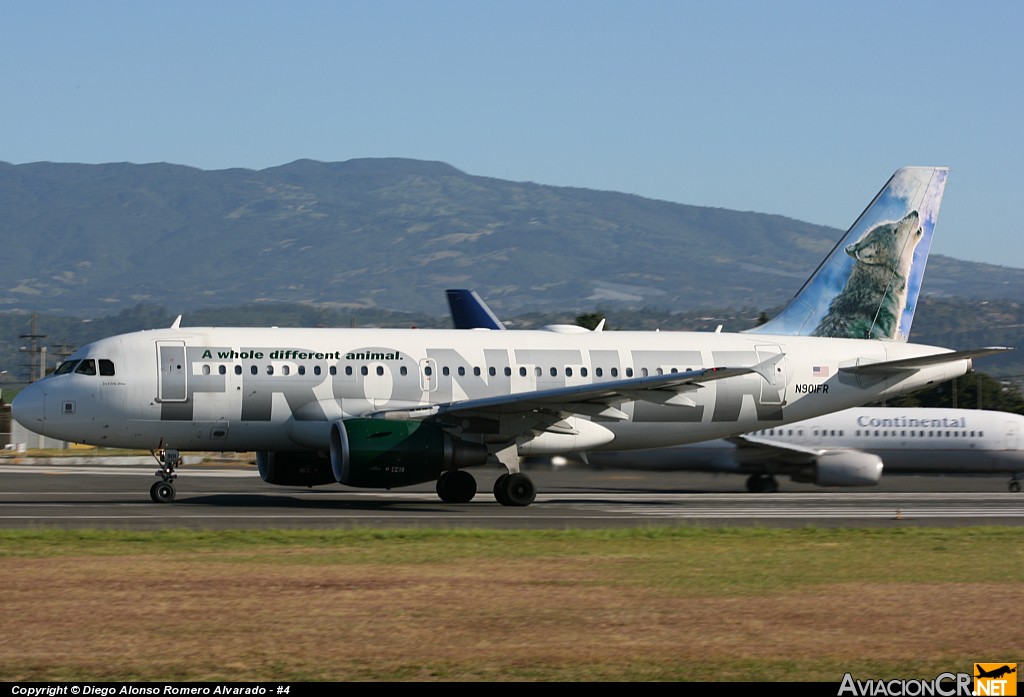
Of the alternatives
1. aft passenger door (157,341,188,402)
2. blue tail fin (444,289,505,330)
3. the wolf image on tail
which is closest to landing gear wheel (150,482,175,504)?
aft passenger door (157,341,188,402)

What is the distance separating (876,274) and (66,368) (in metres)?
20.6

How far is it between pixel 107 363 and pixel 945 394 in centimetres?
7239

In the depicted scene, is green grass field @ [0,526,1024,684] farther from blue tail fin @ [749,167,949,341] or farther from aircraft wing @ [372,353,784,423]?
blue tail fin @ [749,167,949,341]

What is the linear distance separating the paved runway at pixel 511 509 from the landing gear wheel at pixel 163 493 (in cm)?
26

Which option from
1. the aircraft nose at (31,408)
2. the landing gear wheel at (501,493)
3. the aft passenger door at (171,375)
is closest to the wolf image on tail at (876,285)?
the landing gear wheel at (501,493)

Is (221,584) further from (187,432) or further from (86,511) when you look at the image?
(187,432)

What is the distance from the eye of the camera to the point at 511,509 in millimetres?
30125

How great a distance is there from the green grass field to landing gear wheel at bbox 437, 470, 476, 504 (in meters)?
9.17

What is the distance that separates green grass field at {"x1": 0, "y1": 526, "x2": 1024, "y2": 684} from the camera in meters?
11.8

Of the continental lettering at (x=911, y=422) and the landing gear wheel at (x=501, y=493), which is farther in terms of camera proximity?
the continental lettering at (x=911, y=422)

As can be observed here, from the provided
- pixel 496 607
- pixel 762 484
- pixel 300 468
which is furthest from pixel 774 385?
pixel 496 607

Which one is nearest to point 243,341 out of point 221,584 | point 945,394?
point 221,584

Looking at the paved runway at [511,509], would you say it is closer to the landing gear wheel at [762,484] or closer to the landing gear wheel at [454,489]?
the landing gear wheel at [454,489]

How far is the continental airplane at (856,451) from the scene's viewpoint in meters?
38.9
